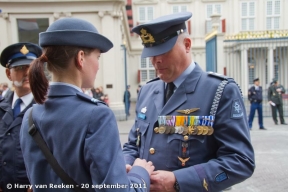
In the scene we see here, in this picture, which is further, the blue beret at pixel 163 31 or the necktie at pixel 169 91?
the necktie at pixel 169 91

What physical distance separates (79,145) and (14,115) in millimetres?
1394

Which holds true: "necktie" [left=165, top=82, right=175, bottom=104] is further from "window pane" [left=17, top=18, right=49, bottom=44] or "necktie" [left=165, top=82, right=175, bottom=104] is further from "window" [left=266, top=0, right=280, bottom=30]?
"window" [left=266, top=0, right=280, bottom=30]

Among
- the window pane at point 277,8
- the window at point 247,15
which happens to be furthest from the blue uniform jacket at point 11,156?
the window pane at point 277,8

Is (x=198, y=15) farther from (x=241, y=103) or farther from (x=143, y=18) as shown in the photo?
(x=241, y=103)

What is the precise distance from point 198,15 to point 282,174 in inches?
804

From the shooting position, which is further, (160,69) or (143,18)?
(143,18)

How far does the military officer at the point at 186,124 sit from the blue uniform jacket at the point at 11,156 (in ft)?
2.94

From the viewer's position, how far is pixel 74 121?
4.02 ft

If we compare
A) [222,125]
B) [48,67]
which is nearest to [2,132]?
[48,67]

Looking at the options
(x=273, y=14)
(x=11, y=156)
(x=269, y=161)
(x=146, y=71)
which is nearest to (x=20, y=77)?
(x=11, y=156)

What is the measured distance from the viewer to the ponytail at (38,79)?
4.22 ft

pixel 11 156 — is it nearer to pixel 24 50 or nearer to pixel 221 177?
pixel 24 50

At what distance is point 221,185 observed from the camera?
1.54m

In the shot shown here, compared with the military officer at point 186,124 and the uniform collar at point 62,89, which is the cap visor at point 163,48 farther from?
the uniform collar at point 62,89
